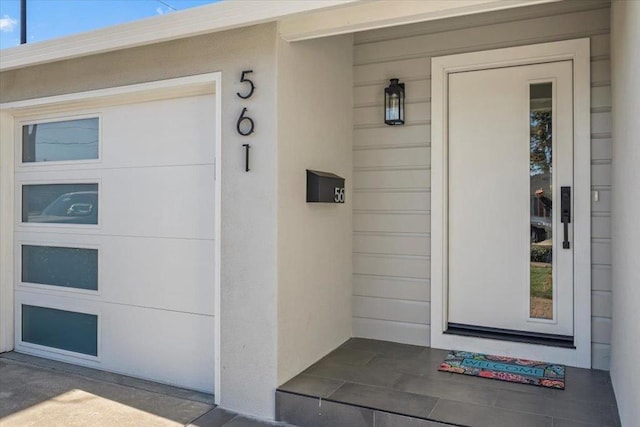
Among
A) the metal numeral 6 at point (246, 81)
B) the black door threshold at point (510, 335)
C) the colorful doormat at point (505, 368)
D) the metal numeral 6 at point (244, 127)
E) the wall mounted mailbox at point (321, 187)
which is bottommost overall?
the colorful doormat at point (505, 368)

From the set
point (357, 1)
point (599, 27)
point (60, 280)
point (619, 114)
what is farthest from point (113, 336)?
point (599, 27)

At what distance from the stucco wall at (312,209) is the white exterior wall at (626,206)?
5.88 feet

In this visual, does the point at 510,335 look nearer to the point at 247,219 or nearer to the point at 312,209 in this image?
the point at 312,209

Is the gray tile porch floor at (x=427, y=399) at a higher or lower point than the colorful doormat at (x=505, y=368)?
lower

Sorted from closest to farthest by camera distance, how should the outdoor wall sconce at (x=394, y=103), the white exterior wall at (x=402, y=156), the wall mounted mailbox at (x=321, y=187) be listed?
the wall mounted mailbox at (x=321, y=187) < the white exterior wall at (x=402, y=156) < the outdoor wall sconce at (x=394, y=103)

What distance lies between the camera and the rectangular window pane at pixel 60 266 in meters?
3.83

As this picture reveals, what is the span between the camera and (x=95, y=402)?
312 cm

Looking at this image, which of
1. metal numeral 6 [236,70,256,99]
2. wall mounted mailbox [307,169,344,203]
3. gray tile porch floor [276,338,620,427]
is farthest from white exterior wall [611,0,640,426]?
metal numeral 6 [236,70,256,99]

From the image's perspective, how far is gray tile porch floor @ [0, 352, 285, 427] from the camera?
286 centimetres

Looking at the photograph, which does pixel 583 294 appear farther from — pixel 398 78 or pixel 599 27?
pixel 398 78

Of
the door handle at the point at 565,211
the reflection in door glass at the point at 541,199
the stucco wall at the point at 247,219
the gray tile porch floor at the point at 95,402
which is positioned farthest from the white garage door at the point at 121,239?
the door handle at the point at 565,211

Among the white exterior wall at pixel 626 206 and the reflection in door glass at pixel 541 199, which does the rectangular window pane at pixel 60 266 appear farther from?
the white exterior wall at pixel 626 206

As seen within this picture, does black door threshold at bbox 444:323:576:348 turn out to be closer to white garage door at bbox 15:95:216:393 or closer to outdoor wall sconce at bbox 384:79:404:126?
outdoor wall sconce at bbox 384:79:404:126

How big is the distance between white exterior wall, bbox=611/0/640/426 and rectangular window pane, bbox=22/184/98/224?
3545mm
